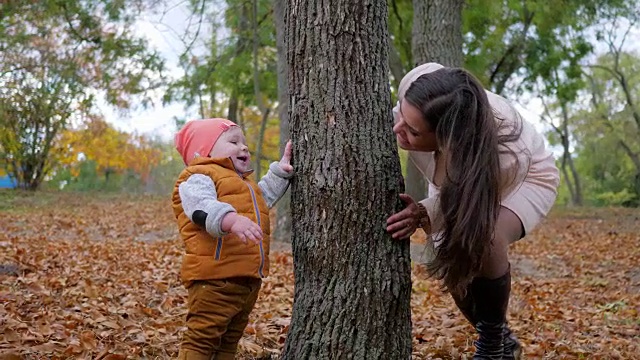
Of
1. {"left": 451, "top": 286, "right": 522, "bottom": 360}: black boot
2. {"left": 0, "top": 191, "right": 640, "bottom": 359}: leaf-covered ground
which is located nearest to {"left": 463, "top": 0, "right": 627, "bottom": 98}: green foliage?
{"left": 0, "top": 191, "right": 640, "bottom": 359}: leaf-covered ground

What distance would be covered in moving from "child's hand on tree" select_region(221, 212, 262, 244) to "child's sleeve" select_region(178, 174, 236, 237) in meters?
0.03

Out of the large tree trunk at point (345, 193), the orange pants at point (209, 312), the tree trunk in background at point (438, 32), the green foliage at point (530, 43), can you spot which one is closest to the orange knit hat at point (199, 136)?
the large tree trunk at point (345, 193)

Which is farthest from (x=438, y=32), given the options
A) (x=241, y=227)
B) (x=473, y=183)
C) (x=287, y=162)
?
(x=241, y=227)

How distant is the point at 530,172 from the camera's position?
10.4 feet

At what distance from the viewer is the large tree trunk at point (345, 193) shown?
107 inches

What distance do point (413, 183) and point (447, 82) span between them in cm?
1063

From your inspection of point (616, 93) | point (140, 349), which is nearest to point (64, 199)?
point (140, 349)

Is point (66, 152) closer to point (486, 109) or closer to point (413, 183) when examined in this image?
point (413, 183)

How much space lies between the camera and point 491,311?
3.12m

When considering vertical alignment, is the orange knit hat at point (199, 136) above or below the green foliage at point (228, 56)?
below

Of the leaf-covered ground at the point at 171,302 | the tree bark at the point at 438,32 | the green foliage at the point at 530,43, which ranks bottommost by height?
the leaf-covered ground at the point at 171,302

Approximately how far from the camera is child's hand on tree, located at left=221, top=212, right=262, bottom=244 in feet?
8.34

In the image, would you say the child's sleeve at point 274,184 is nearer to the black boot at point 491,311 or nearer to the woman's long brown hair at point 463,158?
the woman's long brown hair at point 463,158

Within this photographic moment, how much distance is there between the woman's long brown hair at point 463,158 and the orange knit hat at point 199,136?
0.87 metres
